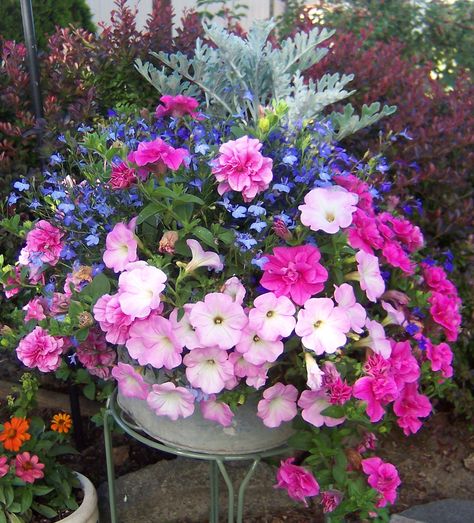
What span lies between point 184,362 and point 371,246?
1.65 ft

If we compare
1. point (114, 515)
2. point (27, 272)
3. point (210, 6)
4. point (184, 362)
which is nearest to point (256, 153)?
point (184, 362)

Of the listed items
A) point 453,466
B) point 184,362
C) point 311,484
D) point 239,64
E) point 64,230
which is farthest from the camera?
point 453,466

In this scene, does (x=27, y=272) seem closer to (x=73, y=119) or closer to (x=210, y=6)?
(x=73, y=119)

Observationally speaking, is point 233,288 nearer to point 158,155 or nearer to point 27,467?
point 158,155

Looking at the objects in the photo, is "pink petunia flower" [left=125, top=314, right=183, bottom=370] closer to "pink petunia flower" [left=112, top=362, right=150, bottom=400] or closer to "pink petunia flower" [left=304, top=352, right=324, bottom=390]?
"pink petunia flower" [left=112, top=362, right=150, bottom=400]

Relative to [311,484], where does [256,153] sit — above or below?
above

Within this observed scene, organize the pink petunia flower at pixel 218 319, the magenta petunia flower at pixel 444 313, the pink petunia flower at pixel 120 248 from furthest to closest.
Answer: the magenta petunia flower at pixel 444 313 < the pink petunia flower at pixel 120 248 < the pink petunia flower at pixel 218 319

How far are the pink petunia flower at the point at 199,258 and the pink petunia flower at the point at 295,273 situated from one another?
108 mm

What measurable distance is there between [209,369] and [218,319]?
0.11 meters

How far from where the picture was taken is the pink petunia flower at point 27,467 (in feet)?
6.22

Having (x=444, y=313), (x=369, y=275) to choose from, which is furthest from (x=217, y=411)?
(x=444, y=313)

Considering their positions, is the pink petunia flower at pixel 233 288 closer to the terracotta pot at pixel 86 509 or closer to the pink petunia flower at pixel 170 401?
the pink petunia flower at pixel 170 401

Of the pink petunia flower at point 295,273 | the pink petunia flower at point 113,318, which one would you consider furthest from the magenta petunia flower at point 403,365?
the pink petunia flower at point 113,318

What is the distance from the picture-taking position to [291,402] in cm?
144
